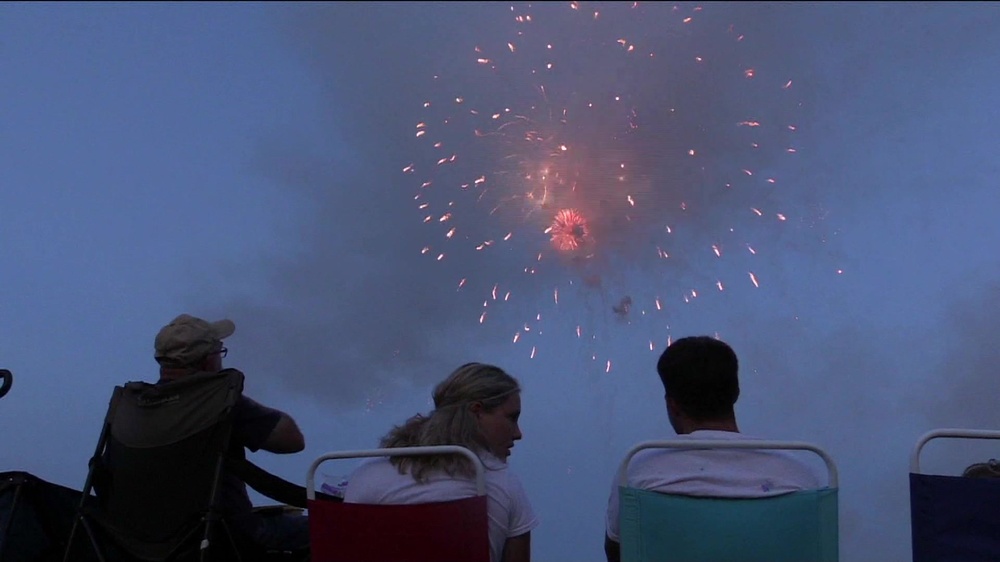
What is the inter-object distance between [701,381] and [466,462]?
0.79 m

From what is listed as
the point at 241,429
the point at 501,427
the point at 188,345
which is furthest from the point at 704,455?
the point at 188,345

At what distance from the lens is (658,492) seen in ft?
8.75

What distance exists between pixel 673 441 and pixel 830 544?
51 cm

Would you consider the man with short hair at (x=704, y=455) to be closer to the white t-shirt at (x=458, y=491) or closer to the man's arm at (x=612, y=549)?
the man's arm at (x=612, y=549)

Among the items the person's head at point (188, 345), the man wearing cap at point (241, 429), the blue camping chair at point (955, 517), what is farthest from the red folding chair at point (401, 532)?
the person's head at point (188, 345)

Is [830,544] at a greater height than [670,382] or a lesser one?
lesser

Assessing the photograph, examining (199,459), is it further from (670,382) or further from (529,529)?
(670,382)

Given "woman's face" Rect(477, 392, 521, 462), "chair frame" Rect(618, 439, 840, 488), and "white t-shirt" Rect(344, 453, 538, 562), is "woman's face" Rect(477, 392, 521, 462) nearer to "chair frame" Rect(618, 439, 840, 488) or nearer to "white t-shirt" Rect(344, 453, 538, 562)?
"white t-shirt" Rect(344, 453, 538, 562)

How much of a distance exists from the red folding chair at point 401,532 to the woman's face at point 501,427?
481 millimetres

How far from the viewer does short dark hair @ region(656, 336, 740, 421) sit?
116 inches

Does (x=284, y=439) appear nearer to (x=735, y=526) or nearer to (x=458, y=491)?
(x=458, y=491)

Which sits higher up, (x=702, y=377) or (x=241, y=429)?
(x=702, y=377)

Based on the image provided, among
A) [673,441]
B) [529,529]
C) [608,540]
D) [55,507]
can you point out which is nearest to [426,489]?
[529,529]

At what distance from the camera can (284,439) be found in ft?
13.0
